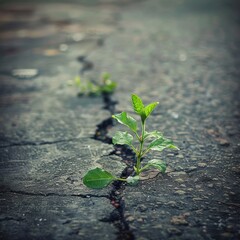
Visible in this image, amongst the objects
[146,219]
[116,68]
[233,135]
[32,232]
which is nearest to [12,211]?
[32,232]

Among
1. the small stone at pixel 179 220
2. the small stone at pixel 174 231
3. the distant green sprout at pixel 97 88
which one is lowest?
the small stone at pixel 174 231

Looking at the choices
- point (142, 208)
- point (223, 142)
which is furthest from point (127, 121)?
point (223, 142)

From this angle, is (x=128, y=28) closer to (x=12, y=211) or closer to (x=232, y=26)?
(x=232, y=26)

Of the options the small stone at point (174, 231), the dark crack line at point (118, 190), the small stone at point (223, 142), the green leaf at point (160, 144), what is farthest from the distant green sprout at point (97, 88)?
the small stone at point (174, 231)

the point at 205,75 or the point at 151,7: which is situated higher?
the point at 151,7

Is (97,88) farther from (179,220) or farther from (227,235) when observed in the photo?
(227,235)

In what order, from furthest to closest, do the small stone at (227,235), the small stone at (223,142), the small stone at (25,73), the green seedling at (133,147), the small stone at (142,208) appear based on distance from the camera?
the small stone at (25,73), the small stone at (223,142), the green seedling at (133,147), the small stone at (142,208), the small stone at (227,235)

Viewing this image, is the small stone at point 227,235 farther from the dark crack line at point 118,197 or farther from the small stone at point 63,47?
the small stone at point 63,47

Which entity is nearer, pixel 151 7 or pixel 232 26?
pixel 232 26

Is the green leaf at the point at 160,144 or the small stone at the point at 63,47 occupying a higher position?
the small stone at the point at 63,47
